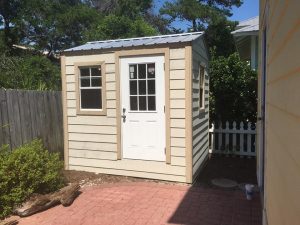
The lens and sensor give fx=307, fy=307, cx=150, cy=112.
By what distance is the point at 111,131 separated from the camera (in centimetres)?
621

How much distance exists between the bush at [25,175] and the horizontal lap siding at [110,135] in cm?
111

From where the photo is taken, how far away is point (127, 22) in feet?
72.6

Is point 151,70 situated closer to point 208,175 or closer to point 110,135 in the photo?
point 110,135

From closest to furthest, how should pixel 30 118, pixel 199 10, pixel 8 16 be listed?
pixel 30 118 < pixel 199 10 < pixel 8 16

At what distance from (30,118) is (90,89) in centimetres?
156

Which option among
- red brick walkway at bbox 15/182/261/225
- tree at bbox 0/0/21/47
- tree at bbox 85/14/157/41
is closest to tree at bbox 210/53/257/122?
red brick walkway at bbox 15/182/261/225

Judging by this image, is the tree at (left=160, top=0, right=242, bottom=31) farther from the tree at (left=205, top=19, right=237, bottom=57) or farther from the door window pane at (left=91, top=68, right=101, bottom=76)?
the door window pane at (left=91, top=68, right=101, bottom=76)

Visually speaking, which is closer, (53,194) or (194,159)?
(53,194)

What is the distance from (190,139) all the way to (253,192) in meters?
1.38

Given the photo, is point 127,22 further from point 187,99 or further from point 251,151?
point 187,99

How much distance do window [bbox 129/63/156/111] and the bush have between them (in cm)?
180

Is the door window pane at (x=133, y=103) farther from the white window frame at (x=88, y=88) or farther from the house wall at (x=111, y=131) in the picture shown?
the white window frame at (x=88, y=88)

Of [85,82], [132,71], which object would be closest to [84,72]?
[85,82]

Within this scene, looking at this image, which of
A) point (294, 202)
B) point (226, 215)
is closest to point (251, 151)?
point (226, 215)
